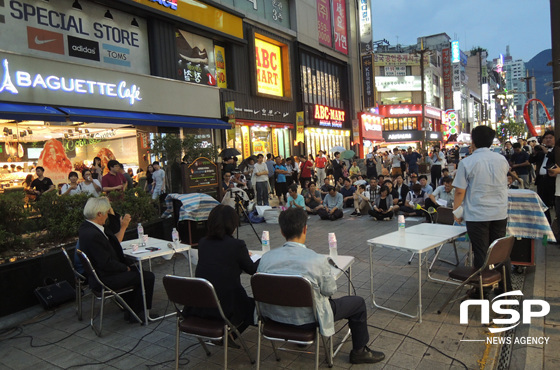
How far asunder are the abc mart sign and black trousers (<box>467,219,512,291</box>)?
36.8 ft

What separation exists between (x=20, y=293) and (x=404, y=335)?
187 inches

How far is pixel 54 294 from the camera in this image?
16.9ft

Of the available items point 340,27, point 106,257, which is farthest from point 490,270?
point 340,27

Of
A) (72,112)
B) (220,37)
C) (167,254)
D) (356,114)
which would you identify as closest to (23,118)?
(72,112)

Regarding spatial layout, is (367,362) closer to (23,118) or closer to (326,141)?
(23,118)

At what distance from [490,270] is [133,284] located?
12.8ft

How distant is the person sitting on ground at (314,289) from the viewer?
112 inches

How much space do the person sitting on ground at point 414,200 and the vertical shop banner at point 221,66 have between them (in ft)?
34.0

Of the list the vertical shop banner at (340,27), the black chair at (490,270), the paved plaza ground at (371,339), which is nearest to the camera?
the paved plaza ground at (371,339)

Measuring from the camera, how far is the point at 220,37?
54.3 feet

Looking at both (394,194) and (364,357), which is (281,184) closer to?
(394,194)

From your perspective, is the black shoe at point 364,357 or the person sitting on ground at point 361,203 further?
the person sitting on ground at point 361,203

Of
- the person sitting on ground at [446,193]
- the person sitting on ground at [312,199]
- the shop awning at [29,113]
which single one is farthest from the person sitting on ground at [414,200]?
the shop awning at [29,113]

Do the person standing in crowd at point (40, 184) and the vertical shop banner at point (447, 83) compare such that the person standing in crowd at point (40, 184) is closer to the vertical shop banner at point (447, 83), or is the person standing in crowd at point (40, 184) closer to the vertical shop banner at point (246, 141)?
the vertical shop banner at point (246, 141)
